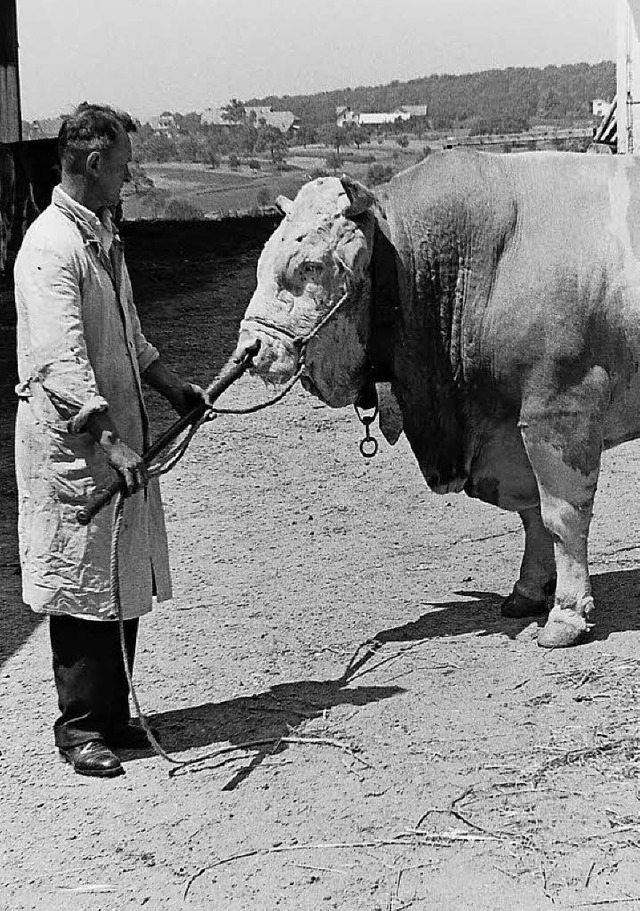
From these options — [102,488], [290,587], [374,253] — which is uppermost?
[374,253]

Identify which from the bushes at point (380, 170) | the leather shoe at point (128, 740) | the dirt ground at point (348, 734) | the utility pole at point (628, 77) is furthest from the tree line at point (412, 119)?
the leather shoe at point (128, 740)

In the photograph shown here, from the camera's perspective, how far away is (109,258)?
15.5 ft

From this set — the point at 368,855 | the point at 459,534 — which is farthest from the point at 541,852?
the point at 459,534

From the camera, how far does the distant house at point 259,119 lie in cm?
3549

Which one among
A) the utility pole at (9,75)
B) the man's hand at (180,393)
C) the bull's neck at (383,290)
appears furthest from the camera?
the utility pole at (9,75)

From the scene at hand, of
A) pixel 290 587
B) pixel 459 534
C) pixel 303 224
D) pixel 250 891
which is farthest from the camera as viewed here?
pixel 459 534

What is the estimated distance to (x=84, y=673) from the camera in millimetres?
4734

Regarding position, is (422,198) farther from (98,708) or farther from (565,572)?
(98,708)

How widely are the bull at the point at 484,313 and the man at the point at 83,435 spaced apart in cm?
69

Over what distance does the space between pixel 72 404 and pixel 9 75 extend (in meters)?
15.4

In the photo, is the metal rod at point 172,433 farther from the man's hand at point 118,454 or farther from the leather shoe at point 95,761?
the leather shoe at point 95,761

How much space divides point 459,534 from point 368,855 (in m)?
3.55

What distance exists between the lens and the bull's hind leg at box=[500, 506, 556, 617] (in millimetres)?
6078

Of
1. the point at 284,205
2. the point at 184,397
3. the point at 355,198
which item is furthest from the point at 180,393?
the point at 355,198
